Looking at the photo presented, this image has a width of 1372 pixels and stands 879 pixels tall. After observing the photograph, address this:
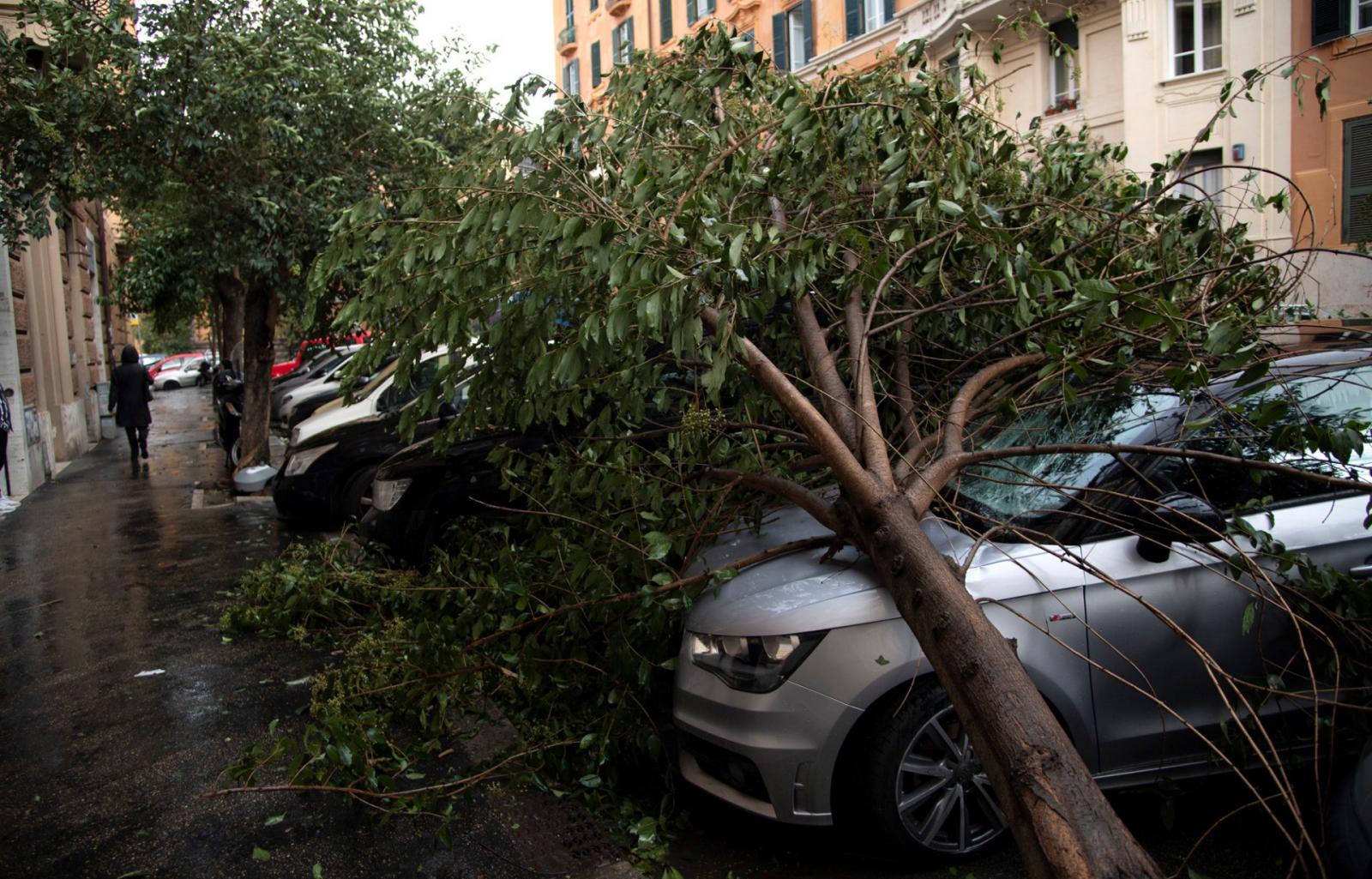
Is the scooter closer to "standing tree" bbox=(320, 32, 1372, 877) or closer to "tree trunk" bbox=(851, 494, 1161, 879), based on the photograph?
"standing tree" bbox=(320, 32, 1372, 877)

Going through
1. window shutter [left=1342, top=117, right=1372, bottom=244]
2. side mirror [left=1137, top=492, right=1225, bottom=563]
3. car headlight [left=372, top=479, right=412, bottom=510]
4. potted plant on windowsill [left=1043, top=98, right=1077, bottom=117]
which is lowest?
car headlight [left=372, top=479, right=412, bottom=510]

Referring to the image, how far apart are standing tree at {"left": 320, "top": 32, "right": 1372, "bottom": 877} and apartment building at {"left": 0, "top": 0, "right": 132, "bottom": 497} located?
853 centimetres

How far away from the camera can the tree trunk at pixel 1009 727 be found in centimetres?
237

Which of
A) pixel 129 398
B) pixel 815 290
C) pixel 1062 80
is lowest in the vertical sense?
pixel 129 398

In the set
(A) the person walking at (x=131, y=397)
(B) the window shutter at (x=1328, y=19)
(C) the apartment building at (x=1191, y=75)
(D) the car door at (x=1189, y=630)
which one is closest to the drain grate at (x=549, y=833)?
(D) the car door at (x=1189, y=630)

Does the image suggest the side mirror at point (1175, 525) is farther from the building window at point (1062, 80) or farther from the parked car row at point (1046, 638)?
the building window at point (1062, 80)

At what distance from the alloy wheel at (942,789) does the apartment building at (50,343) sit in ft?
35.1

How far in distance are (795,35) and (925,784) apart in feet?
94.5

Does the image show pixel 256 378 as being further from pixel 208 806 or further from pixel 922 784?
pixel 922 784

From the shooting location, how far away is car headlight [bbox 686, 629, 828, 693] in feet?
11.8

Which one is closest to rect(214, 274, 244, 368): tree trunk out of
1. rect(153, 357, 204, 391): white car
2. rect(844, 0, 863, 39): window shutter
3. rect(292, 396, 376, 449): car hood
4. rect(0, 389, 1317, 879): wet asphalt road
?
rect(292, 396, 376, 449): car hood

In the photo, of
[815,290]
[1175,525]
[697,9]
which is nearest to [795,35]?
[697,9]

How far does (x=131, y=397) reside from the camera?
16.8 metres

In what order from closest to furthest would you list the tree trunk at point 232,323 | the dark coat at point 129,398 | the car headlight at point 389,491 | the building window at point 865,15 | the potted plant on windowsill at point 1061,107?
the car headlight at point 389,491 → the dark coat at point 129,398 → the tree trunk at point 232,323 → the potted plant on windowsill at point 1061,107 → the building window at point 865,15
